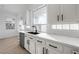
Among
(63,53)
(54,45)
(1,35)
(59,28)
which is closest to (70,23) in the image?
(59,28)

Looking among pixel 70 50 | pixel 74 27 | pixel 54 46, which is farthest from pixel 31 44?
pixel 70 50

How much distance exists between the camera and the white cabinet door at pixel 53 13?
2.79m

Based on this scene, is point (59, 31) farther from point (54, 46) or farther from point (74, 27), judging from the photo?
point (54, 46)

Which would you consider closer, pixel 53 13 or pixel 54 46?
pixel 54 46

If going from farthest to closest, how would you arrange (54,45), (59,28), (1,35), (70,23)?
(1,35) < (59,28) < (70,23) < (54,45)

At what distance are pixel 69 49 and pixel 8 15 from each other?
7.68 m

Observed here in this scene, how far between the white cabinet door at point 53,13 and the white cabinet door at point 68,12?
0.23m

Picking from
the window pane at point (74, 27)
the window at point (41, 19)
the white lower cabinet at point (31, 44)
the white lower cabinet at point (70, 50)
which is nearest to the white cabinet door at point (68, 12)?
the window pane at point (74, 27)

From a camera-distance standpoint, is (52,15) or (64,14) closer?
(64,14)

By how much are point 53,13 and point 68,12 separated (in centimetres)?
69

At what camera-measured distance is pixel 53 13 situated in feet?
9.78

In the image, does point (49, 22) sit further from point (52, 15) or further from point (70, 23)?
point (70, 23)

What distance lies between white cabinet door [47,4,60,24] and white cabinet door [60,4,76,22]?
23 cm
